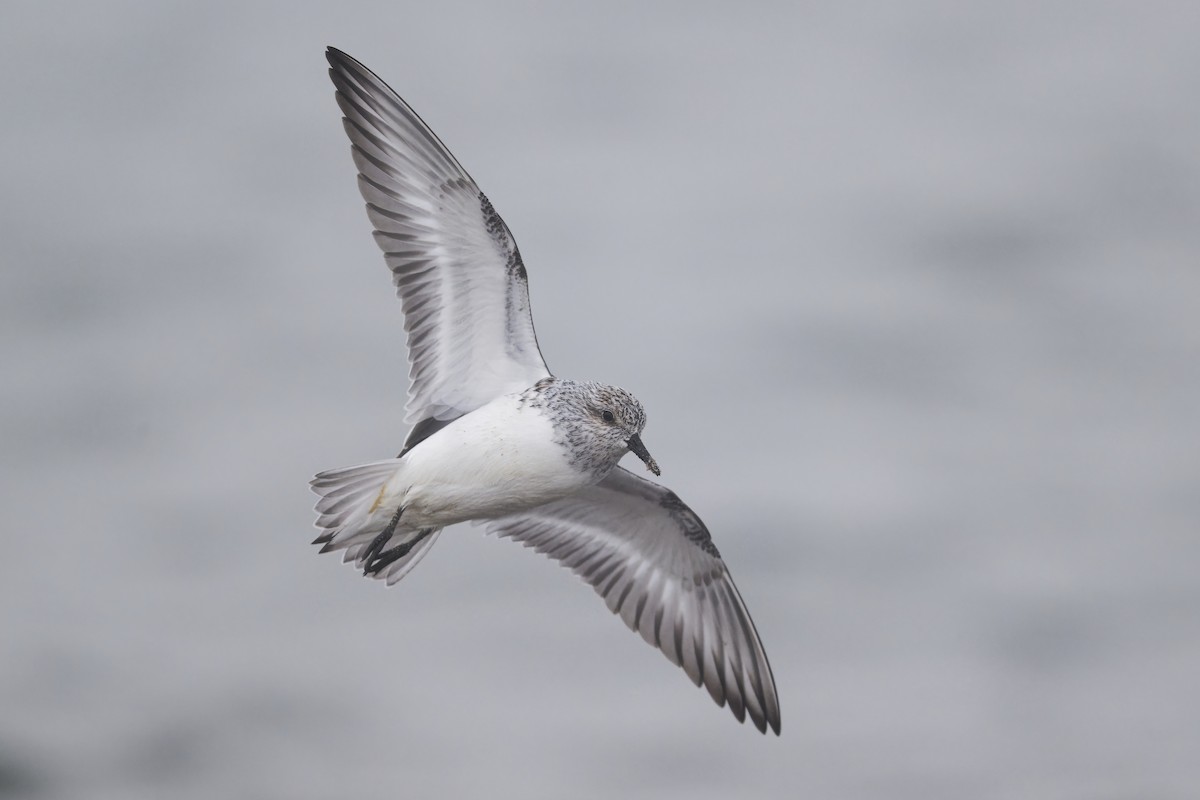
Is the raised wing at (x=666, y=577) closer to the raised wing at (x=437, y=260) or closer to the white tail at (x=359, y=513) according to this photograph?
the raised wing at (x=437, y=260)

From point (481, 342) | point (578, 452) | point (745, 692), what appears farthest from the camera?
point (745, 692)

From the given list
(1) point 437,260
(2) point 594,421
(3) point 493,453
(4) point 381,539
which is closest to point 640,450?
(2) point 594,421

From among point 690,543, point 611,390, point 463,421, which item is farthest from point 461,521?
point 690,543

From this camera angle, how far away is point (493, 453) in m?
7.06

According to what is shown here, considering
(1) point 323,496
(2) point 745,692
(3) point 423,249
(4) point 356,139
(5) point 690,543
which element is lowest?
(2) point 745,692

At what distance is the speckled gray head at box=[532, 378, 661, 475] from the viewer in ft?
23.3

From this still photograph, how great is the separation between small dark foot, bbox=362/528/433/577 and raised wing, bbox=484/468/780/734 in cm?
82

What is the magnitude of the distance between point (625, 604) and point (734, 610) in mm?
580

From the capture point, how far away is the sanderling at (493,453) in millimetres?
7113

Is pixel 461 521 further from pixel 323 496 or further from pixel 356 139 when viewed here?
pixel 356 139

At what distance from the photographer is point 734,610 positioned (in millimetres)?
8289

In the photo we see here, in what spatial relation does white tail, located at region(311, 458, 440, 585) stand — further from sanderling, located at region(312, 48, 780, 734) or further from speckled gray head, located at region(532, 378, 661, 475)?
speckled gray head, located at region(532, 378, 661, 475)

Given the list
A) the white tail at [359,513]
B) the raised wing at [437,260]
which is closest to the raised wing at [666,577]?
the raised wing at [437,260]

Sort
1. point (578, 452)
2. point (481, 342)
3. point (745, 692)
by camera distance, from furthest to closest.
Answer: point (745, 692), point (481, 342), point (578, 452)
